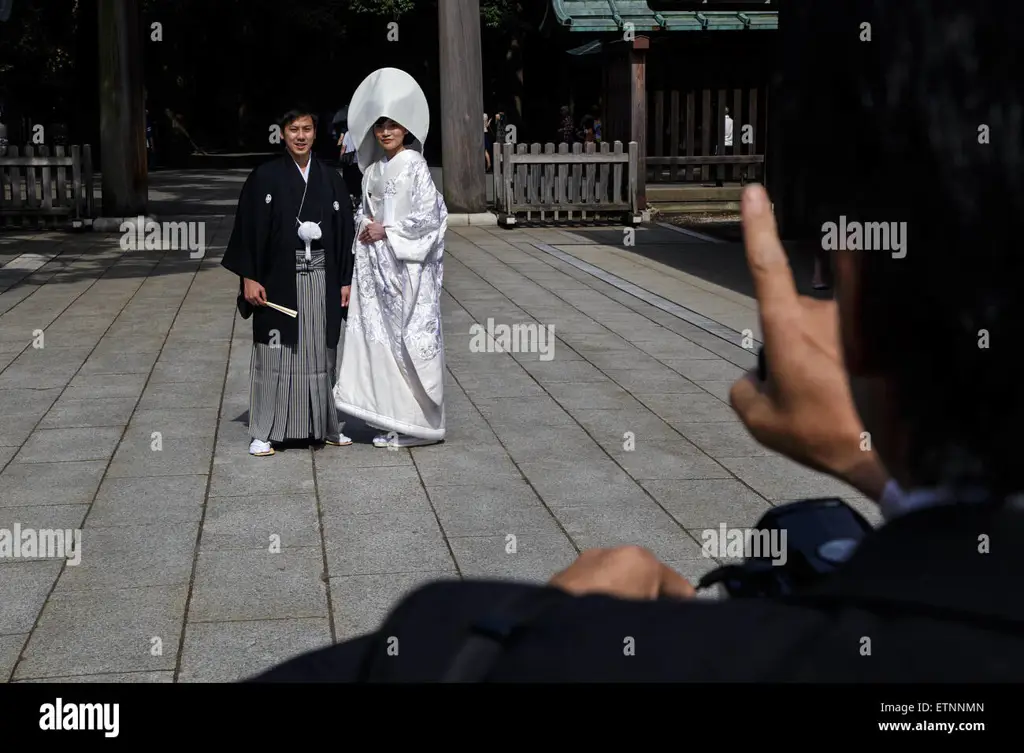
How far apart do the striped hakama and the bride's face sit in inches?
25.5

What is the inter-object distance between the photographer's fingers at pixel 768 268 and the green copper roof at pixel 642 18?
1882cm

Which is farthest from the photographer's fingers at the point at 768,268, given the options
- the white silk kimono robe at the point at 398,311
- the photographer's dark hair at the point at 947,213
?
the white silk kimono robe at the point at 398,311

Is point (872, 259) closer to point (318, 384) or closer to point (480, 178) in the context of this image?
point (318, 384)

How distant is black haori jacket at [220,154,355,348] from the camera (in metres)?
6.53

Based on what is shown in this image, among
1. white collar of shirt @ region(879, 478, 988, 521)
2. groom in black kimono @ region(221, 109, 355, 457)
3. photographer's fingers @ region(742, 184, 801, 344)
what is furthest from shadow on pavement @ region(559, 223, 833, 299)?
white collar of shirt @ region(879, 478, 988, 521)

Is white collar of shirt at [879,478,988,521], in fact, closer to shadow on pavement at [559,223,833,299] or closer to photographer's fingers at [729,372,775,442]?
photographer's fingers at [729,372,775,442]

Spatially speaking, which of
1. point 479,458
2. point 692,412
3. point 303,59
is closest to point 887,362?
point 479,458

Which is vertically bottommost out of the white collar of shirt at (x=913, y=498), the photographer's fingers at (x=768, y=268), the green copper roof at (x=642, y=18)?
the white collar of shirt at (x=913, y=498)

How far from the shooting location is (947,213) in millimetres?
803

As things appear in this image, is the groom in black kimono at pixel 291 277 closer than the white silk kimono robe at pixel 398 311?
Yes

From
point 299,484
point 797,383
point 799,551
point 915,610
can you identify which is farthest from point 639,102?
point 915,610

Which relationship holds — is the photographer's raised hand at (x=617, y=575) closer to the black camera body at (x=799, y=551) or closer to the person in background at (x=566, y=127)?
the black camera body at (x=799, y=551)

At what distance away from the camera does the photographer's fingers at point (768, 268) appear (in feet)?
3.16

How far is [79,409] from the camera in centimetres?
747
